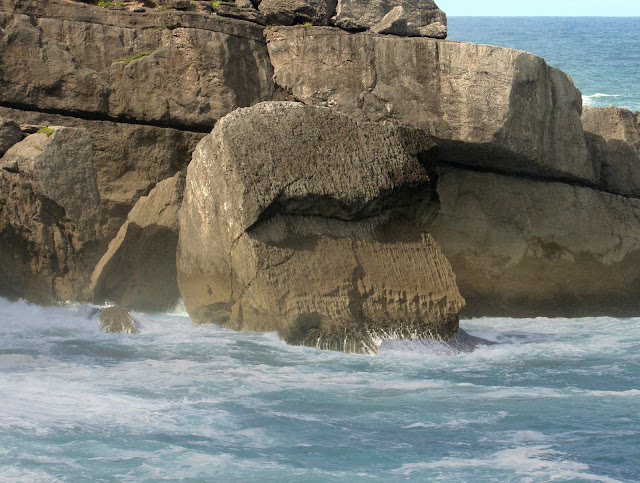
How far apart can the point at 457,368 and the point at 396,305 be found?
A: 3.79 ft

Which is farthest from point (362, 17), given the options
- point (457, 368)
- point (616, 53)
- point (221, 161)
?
point (616, 53)

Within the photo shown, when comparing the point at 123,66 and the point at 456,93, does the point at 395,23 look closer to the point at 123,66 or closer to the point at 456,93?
the point at 456,93

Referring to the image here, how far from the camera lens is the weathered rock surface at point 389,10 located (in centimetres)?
1198

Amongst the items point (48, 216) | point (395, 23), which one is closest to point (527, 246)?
point (395, 23)

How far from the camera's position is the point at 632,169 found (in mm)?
12656

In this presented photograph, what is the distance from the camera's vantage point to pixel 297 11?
12289mm

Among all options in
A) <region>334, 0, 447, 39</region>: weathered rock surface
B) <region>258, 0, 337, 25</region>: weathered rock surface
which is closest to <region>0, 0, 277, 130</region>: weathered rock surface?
<region>258, 0, 337, 25</region>: weathered rock surface

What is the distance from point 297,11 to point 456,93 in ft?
8.41

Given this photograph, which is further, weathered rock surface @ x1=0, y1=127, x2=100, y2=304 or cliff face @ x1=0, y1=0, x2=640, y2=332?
cliff face @ x1=0, y1=0, x2=640, y2=332

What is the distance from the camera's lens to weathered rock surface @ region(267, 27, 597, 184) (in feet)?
36.4

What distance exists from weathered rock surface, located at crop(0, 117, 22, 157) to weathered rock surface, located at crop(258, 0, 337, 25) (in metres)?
3.72

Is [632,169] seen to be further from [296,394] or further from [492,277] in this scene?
[296,394]

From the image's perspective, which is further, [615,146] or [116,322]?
[615,146]

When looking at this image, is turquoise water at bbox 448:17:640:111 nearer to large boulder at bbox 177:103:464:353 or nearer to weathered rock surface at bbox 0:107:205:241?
weathered rock surface at bbox 0:107:205:241
